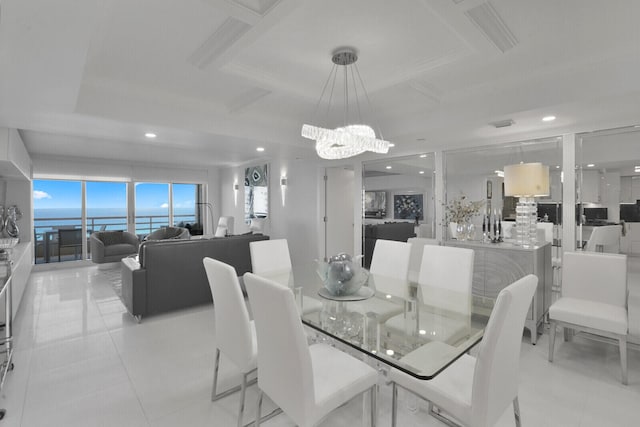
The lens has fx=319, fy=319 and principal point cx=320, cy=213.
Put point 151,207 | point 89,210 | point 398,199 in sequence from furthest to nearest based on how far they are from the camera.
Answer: point 151,207 → point 89,210 → point 398,199

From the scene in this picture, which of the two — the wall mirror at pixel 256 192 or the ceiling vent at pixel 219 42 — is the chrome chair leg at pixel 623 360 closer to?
the ceiling vent at pixel 219 42

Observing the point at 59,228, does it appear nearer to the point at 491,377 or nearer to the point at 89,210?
the point at 89,210

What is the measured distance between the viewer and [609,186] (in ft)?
10.4

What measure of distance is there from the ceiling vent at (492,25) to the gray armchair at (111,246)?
6.85m

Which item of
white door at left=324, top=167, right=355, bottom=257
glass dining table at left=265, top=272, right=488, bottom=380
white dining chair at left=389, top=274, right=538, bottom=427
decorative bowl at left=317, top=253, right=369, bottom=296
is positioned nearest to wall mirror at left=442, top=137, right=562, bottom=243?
glass dining table at left=265, top=272, right=488, bottom=380

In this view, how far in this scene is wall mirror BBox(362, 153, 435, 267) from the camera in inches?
184

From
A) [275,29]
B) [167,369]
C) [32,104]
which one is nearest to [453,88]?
[275,29]

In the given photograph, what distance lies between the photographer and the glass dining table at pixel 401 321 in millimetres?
1512

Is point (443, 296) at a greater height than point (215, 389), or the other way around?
point (443, 296)

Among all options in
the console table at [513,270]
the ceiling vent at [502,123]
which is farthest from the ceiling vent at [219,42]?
the console table at [513,270]

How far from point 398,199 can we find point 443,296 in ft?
9.94

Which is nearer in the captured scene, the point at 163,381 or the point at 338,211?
the point at 163,381

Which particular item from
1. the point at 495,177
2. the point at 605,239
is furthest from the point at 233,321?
the point at 605,239

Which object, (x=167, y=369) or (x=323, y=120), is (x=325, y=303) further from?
(x=323, y=120)
